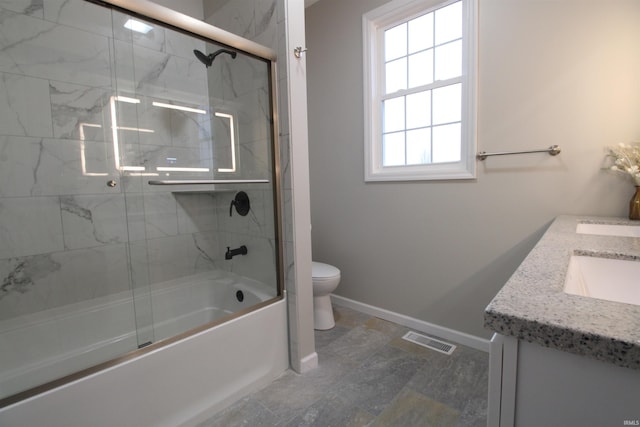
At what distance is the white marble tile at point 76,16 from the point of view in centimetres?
161

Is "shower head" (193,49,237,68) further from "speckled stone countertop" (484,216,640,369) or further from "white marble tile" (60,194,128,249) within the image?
"speckled stone countertop" (484,216,640,369)

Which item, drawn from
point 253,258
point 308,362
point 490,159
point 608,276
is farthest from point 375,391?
point 490,159

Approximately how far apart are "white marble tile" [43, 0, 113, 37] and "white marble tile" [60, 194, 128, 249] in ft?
3.14

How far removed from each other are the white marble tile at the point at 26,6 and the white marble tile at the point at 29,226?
100 centimetres

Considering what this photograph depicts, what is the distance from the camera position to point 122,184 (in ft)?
6.42

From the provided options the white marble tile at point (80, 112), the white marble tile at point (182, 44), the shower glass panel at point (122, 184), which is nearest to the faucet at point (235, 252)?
the shower glass panel at point (122, 184)

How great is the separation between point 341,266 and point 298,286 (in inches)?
38.5

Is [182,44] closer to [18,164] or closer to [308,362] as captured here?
[18,164]

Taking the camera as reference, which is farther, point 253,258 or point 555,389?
point 253,258

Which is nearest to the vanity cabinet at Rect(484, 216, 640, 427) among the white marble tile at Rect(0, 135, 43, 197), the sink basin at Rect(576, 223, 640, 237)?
the sink basin at Rect(576, 223, 640, 237)

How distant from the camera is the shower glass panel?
1632 mm

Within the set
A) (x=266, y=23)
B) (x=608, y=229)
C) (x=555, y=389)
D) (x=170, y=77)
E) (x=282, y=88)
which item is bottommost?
(x=555, y=389)

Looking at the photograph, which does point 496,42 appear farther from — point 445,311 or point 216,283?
point 216,283

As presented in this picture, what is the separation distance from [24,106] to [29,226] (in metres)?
0.66
